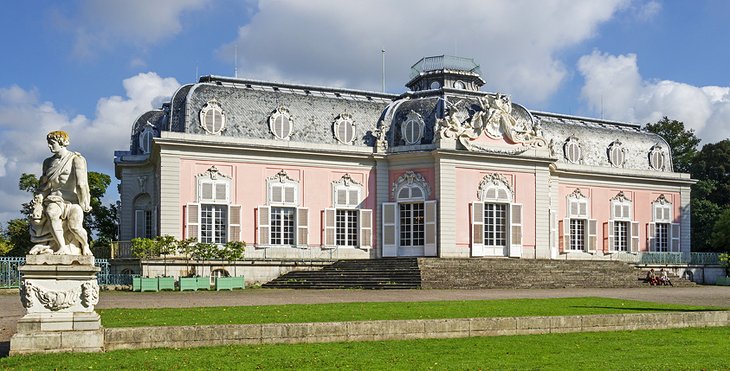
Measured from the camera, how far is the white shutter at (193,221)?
35375 mm

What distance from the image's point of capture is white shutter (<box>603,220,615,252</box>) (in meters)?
44.2

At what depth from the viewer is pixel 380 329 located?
1448 centimetres

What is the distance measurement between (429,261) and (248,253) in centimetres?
765

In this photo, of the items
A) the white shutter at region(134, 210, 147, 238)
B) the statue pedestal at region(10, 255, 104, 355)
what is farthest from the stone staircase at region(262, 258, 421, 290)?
the statue pedestal at region(10, 255, 104, 355)

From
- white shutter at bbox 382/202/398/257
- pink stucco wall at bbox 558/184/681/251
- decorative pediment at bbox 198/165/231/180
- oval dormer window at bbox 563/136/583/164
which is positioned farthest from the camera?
oval dormer window at bbox 563/136/583/164

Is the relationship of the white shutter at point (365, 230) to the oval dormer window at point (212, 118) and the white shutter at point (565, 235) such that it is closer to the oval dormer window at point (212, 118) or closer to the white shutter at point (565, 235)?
the oval dormer window at point (212, 118)

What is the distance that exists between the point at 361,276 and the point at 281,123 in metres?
8.47

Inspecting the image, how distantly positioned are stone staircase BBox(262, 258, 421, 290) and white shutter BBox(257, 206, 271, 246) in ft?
7.40

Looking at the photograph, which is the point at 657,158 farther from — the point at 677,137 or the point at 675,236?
the point at 677,137

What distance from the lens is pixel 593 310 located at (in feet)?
66.2

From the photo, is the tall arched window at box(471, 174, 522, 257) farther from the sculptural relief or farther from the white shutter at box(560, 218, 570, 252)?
the white shutter at box(560, 218, 570, 252)

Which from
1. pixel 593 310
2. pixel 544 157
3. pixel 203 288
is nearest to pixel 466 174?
pixel 544 157

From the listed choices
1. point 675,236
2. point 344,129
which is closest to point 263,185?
point 344,129

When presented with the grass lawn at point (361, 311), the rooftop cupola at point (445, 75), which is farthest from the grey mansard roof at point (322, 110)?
the grass lawn at point (361, 311)
